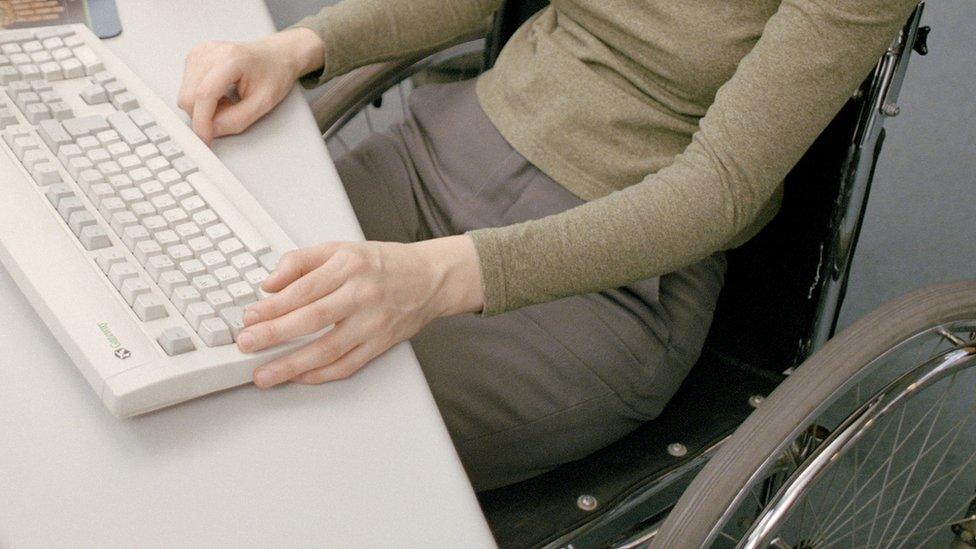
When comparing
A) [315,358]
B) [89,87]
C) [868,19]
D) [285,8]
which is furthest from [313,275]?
[285,8]

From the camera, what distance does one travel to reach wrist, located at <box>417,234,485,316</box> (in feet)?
2.27

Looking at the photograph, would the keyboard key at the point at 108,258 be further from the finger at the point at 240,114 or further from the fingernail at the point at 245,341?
the finger at the point at 240,114

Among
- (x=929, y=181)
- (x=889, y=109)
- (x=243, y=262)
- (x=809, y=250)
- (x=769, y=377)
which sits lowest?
(x=929, y=181)

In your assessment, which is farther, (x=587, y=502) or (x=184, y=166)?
(x=587, y=502)

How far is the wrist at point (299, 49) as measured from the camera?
35.8 inches

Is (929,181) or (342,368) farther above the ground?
(342,368)

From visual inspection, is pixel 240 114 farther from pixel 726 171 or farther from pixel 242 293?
pixel 726 171

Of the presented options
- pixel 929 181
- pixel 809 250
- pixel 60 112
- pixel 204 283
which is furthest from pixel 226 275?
pixel 929 181

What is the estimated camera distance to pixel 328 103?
1.03 meters

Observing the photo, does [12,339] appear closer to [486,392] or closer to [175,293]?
[175,293]

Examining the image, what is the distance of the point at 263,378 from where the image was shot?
0.59 metres

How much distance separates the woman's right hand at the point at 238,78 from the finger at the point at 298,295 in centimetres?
23

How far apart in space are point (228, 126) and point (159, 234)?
7.5 inches

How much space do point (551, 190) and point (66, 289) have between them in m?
0.44
